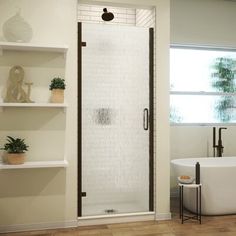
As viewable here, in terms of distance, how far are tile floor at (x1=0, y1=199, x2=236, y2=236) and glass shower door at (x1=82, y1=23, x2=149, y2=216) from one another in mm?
231

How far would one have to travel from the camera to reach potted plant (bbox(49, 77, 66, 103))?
3.15 metres

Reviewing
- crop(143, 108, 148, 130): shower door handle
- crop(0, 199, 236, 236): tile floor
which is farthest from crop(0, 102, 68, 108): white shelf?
crop(0, 199, 236, 236): tile floor

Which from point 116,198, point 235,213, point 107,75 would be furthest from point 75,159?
point 235,213

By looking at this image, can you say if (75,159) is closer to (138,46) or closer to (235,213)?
(138,46)

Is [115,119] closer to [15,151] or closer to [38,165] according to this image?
[38,165]

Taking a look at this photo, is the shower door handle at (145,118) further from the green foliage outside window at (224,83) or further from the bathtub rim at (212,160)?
the green foliage outside window at (224,83)

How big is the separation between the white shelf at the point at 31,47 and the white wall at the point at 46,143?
0.31 feet

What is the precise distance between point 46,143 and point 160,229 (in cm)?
150

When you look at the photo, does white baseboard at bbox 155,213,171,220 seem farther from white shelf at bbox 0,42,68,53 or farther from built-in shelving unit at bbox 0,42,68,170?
white shelf at bbox 0,42,68,53

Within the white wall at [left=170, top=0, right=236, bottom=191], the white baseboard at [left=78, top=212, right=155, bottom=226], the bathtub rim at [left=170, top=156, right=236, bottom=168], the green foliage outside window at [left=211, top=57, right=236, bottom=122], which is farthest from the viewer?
the green foliage outside window at [left=211, top=57, right=236, bottom=122]

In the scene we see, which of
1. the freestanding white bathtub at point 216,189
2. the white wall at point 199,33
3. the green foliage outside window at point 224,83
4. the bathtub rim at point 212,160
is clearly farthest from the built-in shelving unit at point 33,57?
the green foliage outside window at point 224,83

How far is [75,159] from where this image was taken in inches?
132

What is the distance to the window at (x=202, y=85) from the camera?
461cm

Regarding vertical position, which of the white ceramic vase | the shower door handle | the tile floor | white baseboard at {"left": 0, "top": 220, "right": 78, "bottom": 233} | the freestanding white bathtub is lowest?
the tile floor
